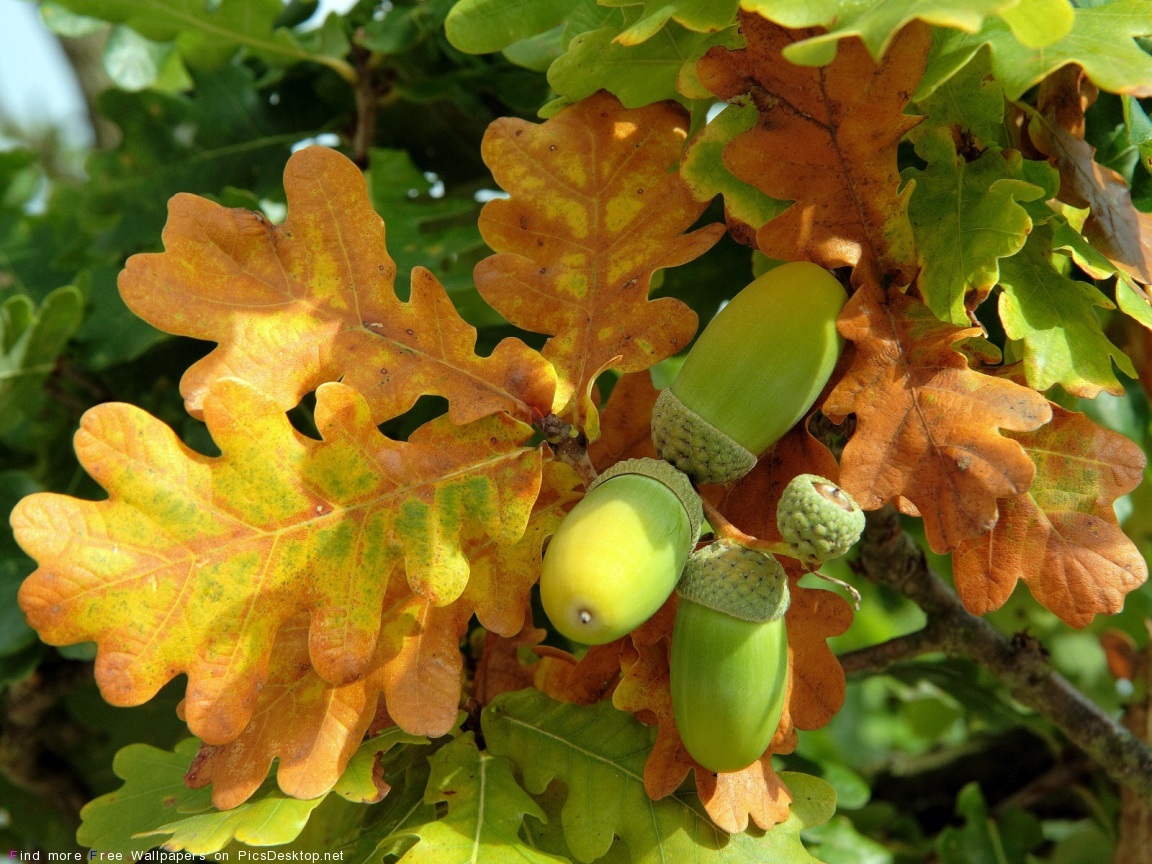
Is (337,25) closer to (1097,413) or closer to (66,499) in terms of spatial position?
(66,499)

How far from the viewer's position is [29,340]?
1.47 m

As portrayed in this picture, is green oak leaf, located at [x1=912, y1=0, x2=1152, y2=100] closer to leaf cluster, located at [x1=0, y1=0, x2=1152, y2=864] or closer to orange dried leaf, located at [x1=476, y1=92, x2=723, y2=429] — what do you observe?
leaf cluster, located at [x1=0, y1=0, x2=1152, y2=864]

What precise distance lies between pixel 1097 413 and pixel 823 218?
2.50ft

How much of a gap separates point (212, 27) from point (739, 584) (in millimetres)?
1239

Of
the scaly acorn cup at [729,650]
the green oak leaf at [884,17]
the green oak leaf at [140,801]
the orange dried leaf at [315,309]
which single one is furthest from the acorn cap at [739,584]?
the green oak leaf at [140,801]

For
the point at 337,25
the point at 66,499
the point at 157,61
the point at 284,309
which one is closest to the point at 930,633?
the point at 284,309

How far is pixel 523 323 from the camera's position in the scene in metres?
1.04

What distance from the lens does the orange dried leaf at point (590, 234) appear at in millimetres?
1005

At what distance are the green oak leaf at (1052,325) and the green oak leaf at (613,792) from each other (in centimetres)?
50

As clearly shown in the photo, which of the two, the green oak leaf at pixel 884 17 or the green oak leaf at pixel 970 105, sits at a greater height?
the green oak leaf at pixel 884 17

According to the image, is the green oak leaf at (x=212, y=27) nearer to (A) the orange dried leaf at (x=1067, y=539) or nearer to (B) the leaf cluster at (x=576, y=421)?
(B) the leaf cluster at (x=576, y=421)

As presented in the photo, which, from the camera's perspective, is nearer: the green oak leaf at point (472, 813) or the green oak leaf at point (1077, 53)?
the green oak leaf at point (1077, 53)

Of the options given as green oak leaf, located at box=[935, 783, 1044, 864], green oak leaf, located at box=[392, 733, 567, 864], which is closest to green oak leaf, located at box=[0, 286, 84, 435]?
green oak leaf, located at box=[392, 733, 567, 864]

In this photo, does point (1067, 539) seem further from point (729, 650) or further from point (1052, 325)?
point (729, 650)
